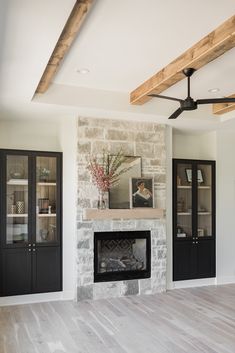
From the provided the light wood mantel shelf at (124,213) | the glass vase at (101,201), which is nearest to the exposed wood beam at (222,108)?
the light wood mantel shelf at (124,213)

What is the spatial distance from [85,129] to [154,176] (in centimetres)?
137

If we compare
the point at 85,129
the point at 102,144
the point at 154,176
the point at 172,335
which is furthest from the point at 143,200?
the point at 172,335

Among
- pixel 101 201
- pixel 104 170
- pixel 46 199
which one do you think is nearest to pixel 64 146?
pixel 104 170

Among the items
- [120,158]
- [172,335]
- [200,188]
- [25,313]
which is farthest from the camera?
[200,188]

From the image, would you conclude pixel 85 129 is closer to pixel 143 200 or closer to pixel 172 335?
pixel 143 200

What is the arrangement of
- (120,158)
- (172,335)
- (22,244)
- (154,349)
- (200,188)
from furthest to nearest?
(200,188) < (120,158) < (22,244) < (172,335) < (154,349)

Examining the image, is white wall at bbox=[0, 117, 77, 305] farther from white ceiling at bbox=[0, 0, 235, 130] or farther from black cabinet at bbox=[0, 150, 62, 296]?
white ceiling at bbox=[0, 0, 235, 130]

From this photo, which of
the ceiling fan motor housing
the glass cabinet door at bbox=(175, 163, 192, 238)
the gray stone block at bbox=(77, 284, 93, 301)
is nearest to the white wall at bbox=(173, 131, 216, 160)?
the glass cabinet door at bbox=(175, 163, 192, 238)

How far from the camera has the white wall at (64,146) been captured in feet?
18.0

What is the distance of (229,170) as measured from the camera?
6.71 metres

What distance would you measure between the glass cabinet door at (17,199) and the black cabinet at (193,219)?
2509mm

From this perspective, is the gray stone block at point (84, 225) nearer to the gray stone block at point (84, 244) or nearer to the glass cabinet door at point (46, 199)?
the gray stone block at point (84, 244)

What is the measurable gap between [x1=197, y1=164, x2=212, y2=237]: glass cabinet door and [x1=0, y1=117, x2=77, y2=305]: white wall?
2.35 metres

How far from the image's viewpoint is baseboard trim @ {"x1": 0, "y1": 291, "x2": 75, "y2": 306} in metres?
5.16
